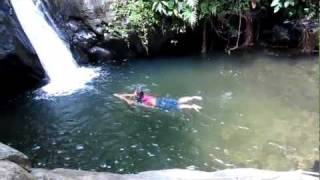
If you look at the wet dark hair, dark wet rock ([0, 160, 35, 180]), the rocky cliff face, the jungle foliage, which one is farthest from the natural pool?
dark wet rock ([0, 160, 35, 180])

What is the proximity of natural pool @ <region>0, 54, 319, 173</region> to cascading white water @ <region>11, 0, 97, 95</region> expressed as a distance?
0.92m

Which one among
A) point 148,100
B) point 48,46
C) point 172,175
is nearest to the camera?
point 172,175

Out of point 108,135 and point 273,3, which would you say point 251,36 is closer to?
point 273,3

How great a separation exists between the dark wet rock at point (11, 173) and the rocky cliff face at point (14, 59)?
605cm

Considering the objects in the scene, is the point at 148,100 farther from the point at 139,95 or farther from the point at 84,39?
the point at 84,39

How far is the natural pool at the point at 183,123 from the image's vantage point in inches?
328

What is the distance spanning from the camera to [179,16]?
1308 cm

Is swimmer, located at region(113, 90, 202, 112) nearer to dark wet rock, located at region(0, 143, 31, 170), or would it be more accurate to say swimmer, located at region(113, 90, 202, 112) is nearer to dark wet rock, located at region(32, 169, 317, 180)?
dark wet rock, located at region(32, 169, 317, 180)

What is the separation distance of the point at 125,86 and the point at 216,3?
3.47 metres

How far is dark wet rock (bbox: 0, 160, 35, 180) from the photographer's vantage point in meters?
4.73

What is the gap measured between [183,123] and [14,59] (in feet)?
13.8

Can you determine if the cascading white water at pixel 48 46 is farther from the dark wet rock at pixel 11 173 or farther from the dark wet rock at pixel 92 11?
the dark wet rock at pixel 11 173

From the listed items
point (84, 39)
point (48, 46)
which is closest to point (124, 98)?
point (84, 39)

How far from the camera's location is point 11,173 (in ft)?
15.9
